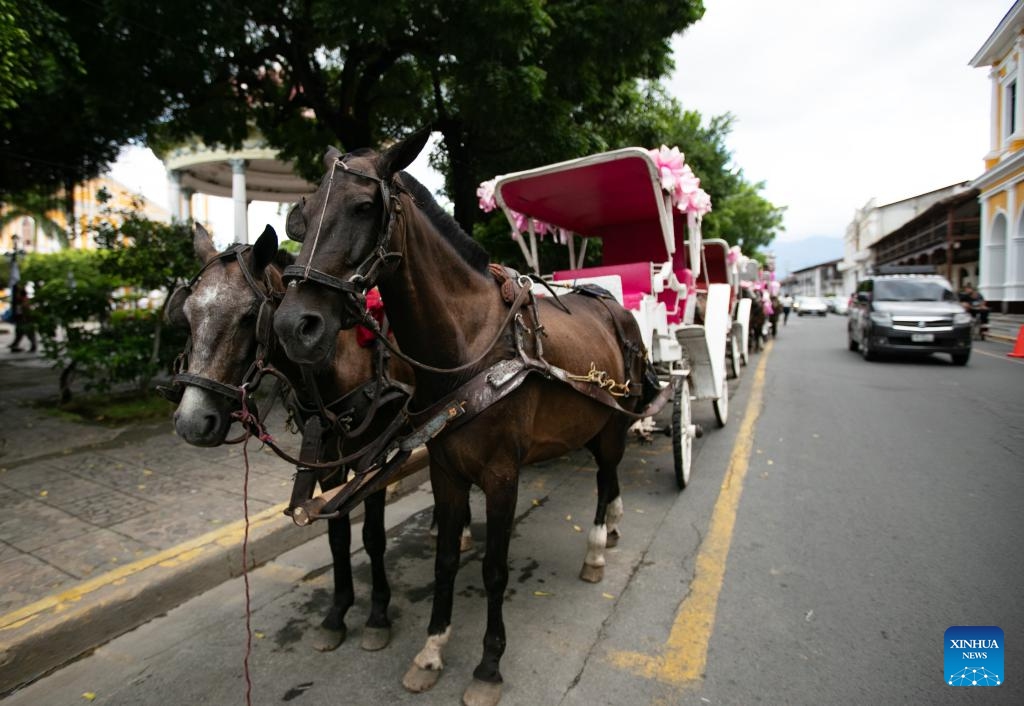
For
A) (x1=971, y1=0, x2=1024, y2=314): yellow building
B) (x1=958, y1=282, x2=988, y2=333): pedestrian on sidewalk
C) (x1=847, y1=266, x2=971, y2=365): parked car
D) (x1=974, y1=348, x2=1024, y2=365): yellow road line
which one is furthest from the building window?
(x1=847, y1=266, x2=971, y2=365): parked car

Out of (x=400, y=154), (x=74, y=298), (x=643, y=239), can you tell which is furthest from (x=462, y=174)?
(x=400, y=154)

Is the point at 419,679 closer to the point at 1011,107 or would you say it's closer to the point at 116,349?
the point at 116,349

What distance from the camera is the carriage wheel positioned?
4551 mm

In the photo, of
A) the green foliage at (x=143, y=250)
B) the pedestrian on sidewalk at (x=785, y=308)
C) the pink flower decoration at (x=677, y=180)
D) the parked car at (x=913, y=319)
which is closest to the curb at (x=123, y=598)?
the pink flower decoration at (x=677, y=180)

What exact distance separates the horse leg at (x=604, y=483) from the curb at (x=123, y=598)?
2.12 meters

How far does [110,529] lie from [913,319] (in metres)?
13.6

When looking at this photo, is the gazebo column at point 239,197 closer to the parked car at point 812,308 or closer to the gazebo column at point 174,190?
the gazebo column at point 174,190

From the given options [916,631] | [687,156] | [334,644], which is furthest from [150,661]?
[687,156]

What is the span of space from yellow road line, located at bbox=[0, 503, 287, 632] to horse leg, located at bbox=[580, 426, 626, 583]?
2.27 metres

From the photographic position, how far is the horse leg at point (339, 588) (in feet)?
9.25

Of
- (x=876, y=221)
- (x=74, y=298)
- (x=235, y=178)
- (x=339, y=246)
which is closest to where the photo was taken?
(x=339, y=246)

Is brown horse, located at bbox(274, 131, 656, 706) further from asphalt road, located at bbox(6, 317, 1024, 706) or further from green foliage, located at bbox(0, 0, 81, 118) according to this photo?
green foliage, located at bbox(0, 0, 81, 118)

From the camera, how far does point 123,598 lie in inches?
118

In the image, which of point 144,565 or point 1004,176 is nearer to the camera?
point 144,565
